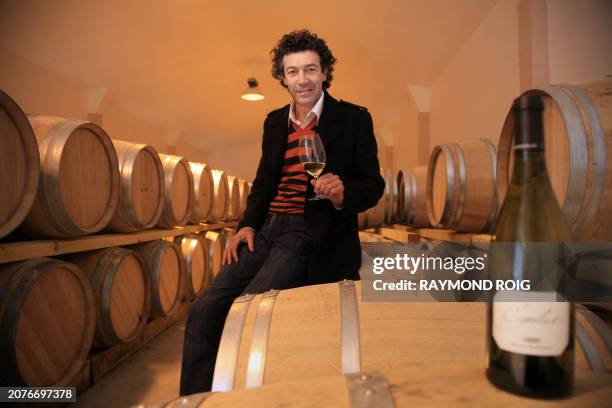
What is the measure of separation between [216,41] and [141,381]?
5564 millimetres

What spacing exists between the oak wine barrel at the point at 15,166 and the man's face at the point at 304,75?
1.20 metres

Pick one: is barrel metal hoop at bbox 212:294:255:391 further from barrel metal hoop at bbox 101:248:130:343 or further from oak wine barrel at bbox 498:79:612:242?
barrel metal hoop at bbox 101:248:130:343

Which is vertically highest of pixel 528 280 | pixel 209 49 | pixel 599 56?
pixel 209 49

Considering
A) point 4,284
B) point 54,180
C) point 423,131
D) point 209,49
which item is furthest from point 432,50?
point 4,284

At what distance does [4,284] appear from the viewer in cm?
175

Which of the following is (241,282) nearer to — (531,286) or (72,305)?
(72,305)

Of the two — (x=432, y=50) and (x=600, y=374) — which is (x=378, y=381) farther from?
(x=432, y=50)

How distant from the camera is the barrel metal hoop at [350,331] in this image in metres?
0.92

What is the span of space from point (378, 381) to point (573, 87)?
124 centimetres

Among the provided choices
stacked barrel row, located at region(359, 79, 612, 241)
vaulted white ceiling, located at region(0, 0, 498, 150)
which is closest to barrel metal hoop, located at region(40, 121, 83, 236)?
stacked barrel row, located at region(359, 79, 612, 241)

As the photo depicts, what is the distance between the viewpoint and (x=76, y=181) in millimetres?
2227

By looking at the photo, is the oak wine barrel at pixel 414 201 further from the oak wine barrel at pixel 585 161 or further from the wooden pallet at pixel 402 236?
the oak wine barrel at pixel 585 161

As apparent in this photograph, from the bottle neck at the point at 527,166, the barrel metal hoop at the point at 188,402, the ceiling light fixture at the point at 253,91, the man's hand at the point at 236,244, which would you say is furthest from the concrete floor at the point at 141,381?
the ceiling light fixture at the point at 253,91

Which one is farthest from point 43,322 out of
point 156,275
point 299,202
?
point 299,202
